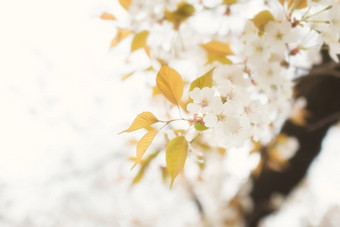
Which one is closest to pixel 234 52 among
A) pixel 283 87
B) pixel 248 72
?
pixel 248 72

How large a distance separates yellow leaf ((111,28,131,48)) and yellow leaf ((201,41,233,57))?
0.29m

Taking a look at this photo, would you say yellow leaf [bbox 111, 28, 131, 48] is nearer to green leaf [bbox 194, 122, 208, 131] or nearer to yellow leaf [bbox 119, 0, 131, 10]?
yellow leaf [bbox 119, 0, 131, 10]

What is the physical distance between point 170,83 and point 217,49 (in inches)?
10.6

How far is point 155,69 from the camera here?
769mm

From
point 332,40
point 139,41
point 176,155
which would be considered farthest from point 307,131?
point 176,155

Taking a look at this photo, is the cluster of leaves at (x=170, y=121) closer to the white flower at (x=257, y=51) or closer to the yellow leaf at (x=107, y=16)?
the white flower at (x=257, y=51)

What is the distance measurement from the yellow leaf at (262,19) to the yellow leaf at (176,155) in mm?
364

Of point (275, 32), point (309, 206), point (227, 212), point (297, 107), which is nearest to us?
point (275, 32)

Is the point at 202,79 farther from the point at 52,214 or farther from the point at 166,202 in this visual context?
the point at 166,202

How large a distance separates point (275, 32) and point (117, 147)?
13.8 ft

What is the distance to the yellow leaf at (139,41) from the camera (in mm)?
806

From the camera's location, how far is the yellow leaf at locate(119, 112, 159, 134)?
0.50 meters

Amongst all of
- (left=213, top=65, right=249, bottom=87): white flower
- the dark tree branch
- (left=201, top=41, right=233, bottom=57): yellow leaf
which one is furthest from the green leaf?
the dark tree branch

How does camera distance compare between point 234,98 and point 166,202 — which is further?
point 166,202
